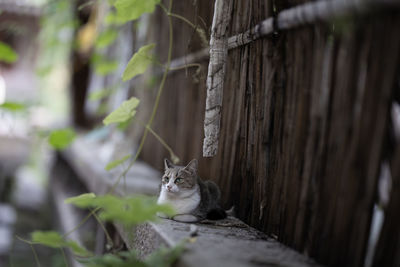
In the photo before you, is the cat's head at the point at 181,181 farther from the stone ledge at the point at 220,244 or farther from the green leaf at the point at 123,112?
the green leaf at the point at 123,112

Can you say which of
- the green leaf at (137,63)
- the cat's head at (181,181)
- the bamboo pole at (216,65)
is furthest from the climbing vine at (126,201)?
the bamboo pole at (216,65)

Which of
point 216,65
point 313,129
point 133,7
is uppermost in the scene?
point 133,7

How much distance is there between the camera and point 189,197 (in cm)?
158

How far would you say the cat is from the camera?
5.12ft

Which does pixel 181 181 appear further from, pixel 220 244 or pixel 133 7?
pixel 133 7

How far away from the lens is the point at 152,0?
171cm

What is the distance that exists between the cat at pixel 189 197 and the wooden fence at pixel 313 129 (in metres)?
0.11

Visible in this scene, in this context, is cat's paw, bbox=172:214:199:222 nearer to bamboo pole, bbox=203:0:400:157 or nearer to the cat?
the cat

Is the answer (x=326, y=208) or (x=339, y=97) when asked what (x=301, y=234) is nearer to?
(x=326, y=208)

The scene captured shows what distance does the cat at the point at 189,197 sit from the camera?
1.56 m

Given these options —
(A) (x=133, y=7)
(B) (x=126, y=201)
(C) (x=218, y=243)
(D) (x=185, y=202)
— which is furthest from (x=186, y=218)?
(A) (x=133, y=7)

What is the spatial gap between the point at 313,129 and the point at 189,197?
62cm

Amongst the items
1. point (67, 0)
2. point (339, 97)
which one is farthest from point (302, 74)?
point (67, 0)

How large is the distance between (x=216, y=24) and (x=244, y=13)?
124 mm
